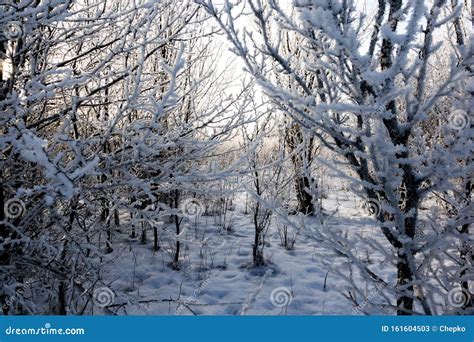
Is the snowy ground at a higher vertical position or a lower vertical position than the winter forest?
lower

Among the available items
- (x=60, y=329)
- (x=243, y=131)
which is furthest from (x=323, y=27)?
(x=243, y=131)

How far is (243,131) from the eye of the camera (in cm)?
479

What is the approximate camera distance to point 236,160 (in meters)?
2.87

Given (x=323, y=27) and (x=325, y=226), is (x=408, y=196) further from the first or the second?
(x=323, y=27)

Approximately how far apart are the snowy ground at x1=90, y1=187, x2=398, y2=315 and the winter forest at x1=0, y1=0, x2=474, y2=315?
0.03 m

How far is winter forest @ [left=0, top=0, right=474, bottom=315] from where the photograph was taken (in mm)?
1392

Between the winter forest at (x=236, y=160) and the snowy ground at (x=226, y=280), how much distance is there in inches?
1.1

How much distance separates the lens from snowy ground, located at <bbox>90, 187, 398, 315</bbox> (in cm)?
356

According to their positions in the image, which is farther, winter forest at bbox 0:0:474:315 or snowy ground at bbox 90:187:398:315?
snowy ground at bbox 90:187:398:315

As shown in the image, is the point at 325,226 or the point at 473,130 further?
the point at 325,226

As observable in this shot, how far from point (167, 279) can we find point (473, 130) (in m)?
3.64

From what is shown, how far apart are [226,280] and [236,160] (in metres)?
1.99

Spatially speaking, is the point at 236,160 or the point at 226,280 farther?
the point at 226,280

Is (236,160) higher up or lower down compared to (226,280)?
higher up
